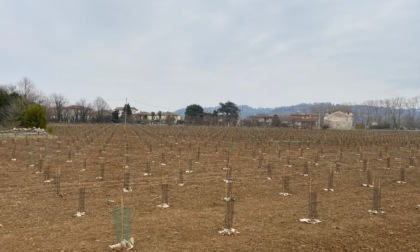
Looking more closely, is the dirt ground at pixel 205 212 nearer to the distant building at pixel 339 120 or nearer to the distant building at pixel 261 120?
the distant building at pixel 261 120

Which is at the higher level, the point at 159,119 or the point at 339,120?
the point at 339,120

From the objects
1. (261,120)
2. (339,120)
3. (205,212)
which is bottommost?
(205,212)

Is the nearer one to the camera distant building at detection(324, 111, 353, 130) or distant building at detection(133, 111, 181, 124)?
distant building at detection(133, 111, 181, 124)

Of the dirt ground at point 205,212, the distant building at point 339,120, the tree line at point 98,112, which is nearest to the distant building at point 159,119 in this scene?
the tree line at point 98,112

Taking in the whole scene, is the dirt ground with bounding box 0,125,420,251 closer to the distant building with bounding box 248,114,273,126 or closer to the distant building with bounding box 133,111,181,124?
the distant building with bounding box 133,111,181,124

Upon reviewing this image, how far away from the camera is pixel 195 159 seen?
15.3 m

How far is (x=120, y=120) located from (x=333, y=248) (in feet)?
283

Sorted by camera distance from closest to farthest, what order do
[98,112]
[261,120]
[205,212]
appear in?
[205,212] < [98,112] < [261,120]

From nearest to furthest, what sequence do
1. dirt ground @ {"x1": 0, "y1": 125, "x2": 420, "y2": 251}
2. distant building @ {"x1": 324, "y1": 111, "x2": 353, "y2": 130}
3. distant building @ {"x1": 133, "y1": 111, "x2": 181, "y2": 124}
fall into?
1. dirt ground @ {"x1": 0, "y1": 125, "x2": 420, "y2": 251}
2. distant building @ {"x1": 133, "y1": 111, "x2": 181, "y2": 124}
3. distant building @ {"x1": 324, "y1": 111, "x2": 353, "y2": 130}

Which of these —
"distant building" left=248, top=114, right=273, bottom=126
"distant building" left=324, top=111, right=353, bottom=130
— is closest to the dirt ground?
"distant building" left=248, top=114, right=273, bottom=126

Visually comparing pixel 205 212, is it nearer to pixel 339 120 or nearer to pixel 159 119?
pixel 159 119

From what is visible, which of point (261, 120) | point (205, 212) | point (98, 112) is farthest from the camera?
point (261, 120)

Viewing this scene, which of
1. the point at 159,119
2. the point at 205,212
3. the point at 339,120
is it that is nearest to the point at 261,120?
the point at 339,120

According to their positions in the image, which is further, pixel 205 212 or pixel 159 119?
pixel 159 119
